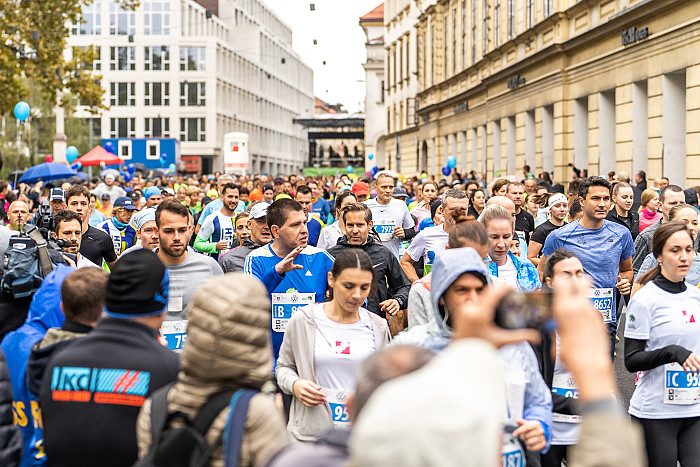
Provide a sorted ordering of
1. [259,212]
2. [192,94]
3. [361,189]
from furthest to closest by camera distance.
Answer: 1. [192,94]
2. [361,189]
3. [259,212]

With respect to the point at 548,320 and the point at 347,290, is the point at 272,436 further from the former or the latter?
the point at 347,290

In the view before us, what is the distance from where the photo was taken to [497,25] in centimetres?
3575

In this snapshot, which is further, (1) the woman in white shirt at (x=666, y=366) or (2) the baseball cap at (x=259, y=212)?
(2) the baseball cap at (x=259, y=212)

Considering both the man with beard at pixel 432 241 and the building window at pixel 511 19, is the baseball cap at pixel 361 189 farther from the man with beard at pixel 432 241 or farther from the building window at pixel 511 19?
the building window at pixel 511 19

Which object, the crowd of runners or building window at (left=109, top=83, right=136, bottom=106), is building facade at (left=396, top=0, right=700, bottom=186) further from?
building window at (left=109, top=83, right=136, bottom=106)

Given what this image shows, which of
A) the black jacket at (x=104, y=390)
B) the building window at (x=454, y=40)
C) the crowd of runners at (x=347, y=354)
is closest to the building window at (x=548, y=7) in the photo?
the building window at (x=454, y=40)

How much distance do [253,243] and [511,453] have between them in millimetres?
5031

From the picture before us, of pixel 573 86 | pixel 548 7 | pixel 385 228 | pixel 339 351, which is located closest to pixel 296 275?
pixel 339 351

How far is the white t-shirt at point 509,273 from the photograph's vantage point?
21.0 feet

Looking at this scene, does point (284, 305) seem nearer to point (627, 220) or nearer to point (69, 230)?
point (69, 230)

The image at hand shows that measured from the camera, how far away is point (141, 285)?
377 centimetres

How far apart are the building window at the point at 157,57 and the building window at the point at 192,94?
2353 mm

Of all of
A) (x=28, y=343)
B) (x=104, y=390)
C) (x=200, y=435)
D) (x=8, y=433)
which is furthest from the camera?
(x=28, y=343)

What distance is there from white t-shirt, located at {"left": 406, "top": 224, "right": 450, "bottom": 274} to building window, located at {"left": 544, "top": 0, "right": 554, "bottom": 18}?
1967cm
